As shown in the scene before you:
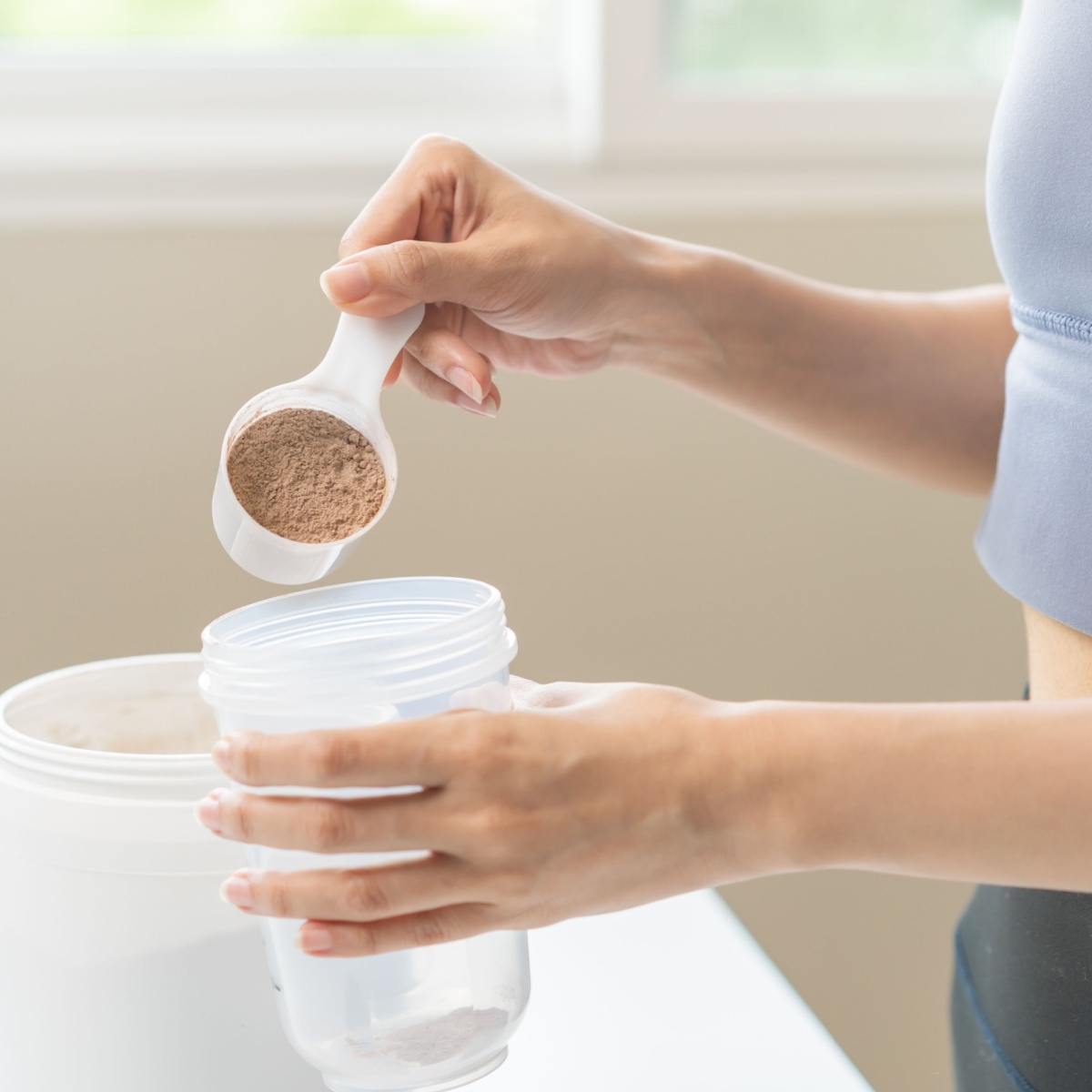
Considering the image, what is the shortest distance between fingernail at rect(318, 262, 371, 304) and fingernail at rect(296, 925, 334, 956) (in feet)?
0.93

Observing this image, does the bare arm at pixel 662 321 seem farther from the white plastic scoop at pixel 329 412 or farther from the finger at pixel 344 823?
the finger at pixel 344 823

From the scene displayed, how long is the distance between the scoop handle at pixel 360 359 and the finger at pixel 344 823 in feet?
0.74

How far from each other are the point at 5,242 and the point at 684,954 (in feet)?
2.53

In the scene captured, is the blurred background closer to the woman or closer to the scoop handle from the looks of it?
the woman

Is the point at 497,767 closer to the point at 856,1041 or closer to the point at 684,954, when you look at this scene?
the point at 684,954

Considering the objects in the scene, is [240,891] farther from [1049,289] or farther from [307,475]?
[1049,289]

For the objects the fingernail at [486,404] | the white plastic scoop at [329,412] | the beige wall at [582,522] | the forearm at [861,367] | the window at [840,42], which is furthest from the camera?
the window at [840,42]

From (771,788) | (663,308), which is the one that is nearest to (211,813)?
Answer: (771,788)

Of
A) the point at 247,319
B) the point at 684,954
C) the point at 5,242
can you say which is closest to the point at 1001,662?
the point at 684,954

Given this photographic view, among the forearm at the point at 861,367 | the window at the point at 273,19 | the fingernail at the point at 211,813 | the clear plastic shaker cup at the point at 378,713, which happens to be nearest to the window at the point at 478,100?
the window at the point at 273,19

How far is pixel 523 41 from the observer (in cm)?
123

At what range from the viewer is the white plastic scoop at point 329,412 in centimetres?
56

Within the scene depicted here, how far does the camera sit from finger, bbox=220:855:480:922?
0.42 metres

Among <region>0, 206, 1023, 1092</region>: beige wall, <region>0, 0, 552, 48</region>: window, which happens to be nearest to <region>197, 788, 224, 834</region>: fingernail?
<region>0, 206, 1023, 1092</region>: beige wall
